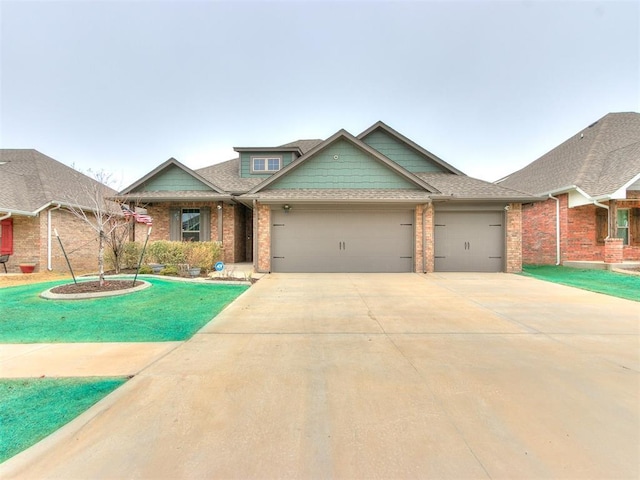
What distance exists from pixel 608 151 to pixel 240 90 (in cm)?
2113

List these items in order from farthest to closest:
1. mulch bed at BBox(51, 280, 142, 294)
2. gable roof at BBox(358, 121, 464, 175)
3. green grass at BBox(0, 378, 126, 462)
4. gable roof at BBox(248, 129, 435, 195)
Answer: gable roof at BBox(358, 121, 464, 175)
gable roof at BBox(248, 129, 435, 195)
mulch bed at BBox(51, 280, 142, 294)
green grass at BBox(0, 378, 126, 462)

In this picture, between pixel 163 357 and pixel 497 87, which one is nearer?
pixel 163 357

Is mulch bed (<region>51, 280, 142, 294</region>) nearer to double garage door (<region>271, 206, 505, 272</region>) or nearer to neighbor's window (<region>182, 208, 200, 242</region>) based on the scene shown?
double garage door (<region>271, 206, 505, 272</region>)

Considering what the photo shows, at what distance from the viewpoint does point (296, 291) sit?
8.07 metres

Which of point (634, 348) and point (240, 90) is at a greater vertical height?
point (240, 90)

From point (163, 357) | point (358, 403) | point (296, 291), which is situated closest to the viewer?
point (358, 403)

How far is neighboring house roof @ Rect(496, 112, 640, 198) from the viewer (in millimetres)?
12250

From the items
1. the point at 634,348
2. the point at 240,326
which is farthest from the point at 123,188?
the point at 634,348

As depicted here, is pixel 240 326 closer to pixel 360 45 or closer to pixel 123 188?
pixel 123 188

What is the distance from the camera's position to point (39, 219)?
12695 millimetres

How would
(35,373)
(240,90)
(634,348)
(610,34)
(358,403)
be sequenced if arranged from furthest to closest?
(240,90), (610,34), (634,348), (35,373), (358,403)

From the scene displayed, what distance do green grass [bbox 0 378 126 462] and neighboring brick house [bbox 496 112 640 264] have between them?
16.5m

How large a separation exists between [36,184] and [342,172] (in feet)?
47.6

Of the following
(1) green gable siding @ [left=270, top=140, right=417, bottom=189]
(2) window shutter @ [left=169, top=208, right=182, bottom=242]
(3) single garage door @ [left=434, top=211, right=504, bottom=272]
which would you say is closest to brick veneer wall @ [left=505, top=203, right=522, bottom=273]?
(3) single garage door @ [left=434, top=211, right=504, bottom=272]
